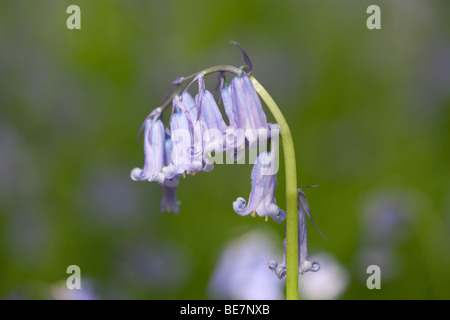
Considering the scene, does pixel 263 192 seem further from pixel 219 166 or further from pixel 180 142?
pixel 219 166

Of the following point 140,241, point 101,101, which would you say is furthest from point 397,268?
point 101,101

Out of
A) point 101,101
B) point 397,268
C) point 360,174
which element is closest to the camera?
point 397,268

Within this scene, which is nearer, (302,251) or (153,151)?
(302,251)

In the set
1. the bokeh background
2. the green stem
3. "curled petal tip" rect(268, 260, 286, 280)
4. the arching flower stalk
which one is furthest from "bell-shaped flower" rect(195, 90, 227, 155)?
the bokeh background

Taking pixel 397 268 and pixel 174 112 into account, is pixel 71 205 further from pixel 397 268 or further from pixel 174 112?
pixel 174 112

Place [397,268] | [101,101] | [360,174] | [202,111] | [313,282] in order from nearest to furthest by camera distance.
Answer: [202,111] → [313,282] → [397,268] → [360,174] → [101,101]

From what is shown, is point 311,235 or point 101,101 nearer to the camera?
point 311,235

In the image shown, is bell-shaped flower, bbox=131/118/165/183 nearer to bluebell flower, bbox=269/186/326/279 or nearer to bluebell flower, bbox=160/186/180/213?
bluebell flower, bbox=160/186/180/213

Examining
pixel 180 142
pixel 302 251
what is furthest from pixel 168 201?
pixel 302 251
